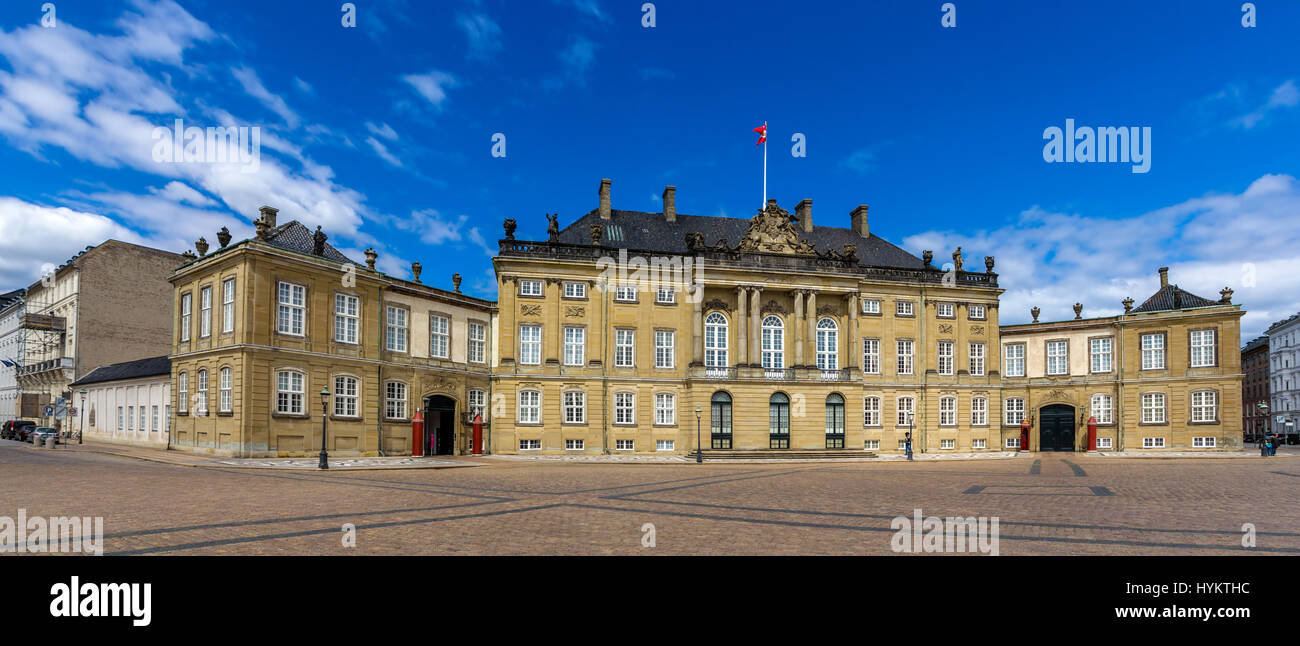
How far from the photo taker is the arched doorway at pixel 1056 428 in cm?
5469

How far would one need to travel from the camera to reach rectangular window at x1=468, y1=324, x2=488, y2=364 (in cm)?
4588

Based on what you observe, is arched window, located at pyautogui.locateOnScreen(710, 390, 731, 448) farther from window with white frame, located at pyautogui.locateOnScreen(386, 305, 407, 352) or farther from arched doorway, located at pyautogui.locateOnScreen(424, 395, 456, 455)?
window with white frame, located at pyautogui.locateOnScreen(386, 305, 407, 352)

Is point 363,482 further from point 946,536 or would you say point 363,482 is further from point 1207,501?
point 1207,501

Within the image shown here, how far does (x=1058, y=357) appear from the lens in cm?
5553

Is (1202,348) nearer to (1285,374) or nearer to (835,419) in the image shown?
(835,419)

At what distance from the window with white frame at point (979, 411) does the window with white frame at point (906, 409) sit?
4927 mm

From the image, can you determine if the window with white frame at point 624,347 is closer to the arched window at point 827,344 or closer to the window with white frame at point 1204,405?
the arched window at point 827,344

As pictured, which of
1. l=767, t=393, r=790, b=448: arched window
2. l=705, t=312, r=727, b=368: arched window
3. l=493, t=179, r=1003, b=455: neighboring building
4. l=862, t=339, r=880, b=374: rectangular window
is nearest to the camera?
l=493, t=179, r=1003, b=455: neighboring building

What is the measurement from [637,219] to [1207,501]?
39398 millimetres

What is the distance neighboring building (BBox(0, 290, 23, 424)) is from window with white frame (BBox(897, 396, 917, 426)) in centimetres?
7413

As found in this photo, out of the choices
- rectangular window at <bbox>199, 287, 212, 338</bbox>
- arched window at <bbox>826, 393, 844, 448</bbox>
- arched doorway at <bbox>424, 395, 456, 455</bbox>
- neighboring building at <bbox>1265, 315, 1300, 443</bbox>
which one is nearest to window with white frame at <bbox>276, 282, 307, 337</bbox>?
rectangular window at <bbox>199, 287, 212, 338</bbox>

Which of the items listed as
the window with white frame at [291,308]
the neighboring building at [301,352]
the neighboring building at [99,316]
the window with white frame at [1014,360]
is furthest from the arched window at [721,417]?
the neighboring building at [99,316]
